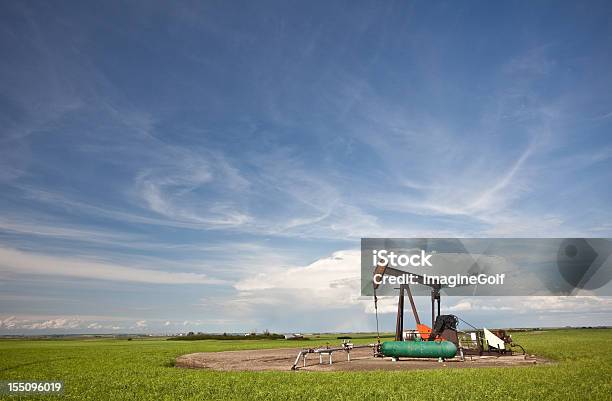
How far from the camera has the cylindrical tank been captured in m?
30.5

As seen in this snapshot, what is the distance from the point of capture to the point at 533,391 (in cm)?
1578

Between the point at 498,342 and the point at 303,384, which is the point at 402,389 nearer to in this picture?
the point at 303,384

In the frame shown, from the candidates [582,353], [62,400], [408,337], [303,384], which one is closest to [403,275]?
[408,337]

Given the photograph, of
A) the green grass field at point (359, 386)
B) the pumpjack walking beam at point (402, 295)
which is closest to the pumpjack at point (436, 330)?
the pumpjack walking beam at point (402, 295)

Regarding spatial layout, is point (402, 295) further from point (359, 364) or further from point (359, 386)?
point (359, 386)

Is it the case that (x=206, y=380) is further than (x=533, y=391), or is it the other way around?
(x=206, y=380)

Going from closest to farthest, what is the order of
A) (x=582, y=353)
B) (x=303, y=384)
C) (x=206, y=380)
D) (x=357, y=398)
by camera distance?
(x=357, y=398)
(x=303, y=384)
(x=206, y=380)
(x=582, y=353)

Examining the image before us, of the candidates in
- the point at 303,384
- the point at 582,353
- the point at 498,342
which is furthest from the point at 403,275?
the point at 303,384

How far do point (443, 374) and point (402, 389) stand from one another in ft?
16.9

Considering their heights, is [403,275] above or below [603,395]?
above

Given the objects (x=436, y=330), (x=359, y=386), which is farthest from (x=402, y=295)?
(x=359, y=386)

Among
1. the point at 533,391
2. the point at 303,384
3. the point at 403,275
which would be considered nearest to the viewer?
the point at 533,391

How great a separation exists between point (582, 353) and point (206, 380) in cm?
3042

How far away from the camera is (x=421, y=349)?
3098 centimetres
